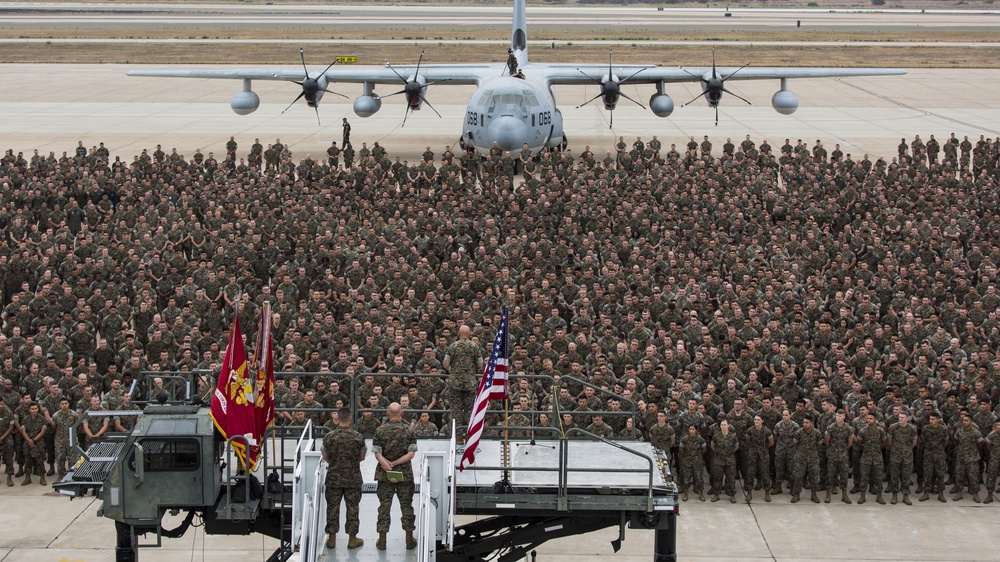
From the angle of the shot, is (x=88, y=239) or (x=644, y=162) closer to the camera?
(x=88, y=239)

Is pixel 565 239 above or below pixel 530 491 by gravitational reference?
above

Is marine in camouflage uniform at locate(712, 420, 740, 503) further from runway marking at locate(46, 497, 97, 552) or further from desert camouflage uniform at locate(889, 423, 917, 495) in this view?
runway marking at locate(46, 497, 97, 552)

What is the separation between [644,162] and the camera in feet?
93.6

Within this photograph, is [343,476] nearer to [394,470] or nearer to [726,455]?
[394,470]

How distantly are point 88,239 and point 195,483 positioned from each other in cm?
1213

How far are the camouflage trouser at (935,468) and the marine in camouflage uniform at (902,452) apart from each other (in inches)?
8.7

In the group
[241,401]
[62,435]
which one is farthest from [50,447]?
[241,401]

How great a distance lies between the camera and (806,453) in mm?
14078

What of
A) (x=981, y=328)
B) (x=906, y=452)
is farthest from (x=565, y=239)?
(x=906, y=452)

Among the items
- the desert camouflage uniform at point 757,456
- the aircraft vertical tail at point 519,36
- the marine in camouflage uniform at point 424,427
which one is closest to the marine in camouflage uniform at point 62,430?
the marine in camouflage uniform at point 424,427

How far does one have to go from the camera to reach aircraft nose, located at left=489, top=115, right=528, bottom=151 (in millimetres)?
29031

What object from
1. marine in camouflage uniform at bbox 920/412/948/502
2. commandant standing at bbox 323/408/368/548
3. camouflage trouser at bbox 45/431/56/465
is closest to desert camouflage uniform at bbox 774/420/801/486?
marine in camouflage uniform at bbox 920/412/948/502

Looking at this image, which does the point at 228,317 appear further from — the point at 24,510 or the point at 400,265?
the point at 24,510

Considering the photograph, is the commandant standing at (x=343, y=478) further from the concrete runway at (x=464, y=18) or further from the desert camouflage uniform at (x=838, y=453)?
the concrete runway at (x=464, y=18)
